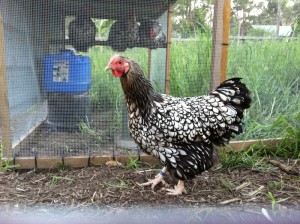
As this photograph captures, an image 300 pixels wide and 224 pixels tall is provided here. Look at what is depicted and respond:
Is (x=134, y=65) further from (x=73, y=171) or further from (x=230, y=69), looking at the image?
(x=230, y=69)

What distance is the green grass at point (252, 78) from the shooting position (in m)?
2.46

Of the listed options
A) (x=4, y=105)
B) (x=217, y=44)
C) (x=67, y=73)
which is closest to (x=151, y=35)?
(x=217, y=44)

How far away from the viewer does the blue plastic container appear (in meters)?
2.62

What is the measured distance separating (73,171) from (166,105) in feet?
2.79

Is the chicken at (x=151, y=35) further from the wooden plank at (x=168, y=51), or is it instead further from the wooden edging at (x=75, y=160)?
the wooden edging at (x=75, y=160)

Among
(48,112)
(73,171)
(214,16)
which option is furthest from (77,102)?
(214,16)

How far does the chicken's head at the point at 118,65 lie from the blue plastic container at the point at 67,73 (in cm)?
88

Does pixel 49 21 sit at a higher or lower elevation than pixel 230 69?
higher

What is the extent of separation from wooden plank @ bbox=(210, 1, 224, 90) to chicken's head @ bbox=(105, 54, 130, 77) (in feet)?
2.53

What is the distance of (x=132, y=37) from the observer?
236 cm

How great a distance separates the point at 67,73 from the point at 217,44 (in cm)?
136

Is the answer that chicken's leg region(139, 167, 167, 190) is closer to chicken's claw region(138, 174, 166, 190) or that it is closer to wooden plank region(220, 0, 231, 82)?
chicken's claw region(138, 174, 166, 190)

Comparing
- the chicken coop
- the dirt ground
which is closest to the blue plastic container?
the chicken coop

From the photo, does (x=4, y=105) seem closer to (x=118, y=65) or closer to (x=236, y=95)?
(x=118, y=65)
